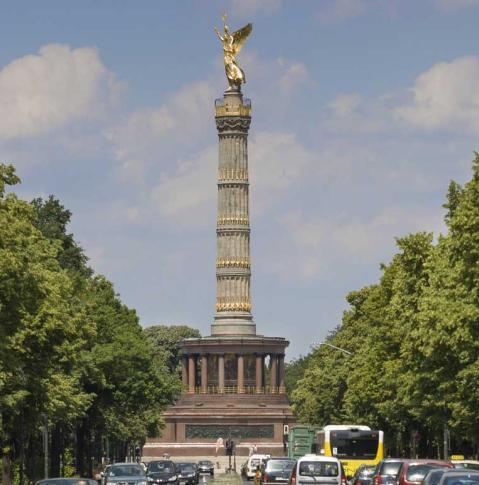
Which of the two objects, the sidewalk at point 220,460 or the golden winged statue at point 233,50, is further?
the golden winged statue at point 233,50

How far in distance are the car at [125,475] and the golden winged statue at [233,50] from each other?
369 feet

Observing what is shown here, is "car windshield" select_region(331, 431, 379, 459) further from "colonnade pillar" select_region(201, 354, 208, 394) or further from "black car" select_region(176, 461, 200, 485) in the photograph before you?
"colonnade pillar" select_region(201, 354, 208, 394)

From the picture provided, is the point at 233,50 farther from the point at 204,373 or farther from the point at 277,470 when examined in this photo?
the point at 277,470

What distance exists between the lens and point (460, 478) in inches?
1268

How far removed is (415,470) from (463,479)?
12.8 m

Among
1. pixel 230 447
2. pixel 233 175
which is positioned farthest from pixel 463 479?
pixel 233 175

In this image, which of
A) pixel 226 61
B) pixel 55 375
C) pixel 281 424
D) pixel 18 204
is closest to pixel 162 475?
pixel 55 375

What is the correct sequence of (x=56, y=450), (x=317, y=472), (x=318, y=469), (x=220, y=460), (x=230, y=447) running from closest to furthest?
(x=317, y=472) → (x=318, y=469) → (x=56, y=450) → (x=230, y=447) → (x=220, y=460)

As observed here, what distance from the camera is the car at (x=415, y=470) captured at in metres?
44.3

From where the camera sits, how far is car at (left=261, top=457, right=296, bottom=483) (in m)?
61.8

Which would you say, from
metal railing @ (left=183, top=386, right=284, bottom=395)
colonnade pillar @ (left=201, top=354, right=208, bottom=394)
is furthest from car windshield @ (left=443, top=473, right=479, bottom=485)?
metal railing @ (left=183, top=386, right=284, bottom=395)

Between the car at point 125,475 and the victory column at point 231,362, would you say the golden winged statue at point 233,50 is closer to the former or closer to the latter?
the victory column at point 231,362

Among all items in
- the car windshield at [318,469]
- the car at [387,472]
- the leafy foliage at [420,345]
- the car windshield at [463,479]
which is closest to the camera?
the car windshield at [463,479]

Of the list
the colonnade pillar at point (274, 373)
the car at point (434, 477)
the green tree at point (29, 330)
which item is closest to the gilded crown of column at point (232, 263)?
the colonnade pillar at point (274, 373)
